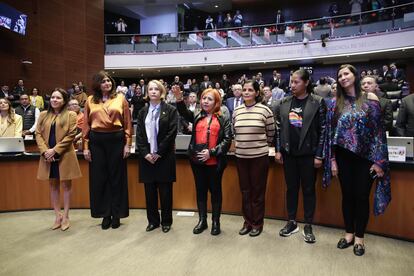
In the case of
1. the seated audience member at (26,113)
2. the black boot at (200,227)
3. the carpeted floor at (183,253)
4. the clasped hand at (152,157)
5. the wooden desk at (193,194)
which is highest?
the seated audience member at (26,113)

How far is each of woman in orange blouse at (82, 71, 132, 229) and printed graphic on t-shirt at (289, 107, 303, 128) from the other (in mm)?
1599

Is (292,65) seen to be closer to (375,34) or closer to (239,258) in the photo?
(375,34)

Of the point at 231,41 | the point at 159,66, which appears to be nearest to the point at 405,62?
the point at 231,41

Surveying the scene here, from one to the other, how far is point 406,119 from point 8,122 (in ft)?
15.6

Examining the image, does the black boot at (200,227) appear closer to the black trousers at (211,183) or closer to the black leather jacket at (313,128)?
the black trousers at (211,183)

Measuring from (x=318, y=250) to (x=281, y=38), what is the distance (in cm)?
1172

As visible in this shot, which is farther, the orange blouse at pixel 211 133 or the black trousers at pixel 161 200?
the black trousers at pixel 161 200

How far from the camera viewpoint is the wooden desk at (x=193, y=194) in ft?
10.00

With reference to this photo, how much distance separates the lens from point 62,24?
1277 centimetres

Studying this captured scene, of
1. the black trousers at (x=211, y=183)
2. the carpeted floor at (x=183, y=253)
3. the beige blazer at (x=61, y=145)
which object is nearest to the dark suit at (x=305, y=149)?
the carpeted floor at (x=183, y=253)

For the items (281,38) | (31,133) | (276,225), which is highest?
(281,38)

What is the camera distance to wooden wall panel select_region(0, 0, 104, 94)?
10840 mm

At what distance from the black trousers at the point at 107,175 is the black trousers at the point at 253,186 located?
3.96ft

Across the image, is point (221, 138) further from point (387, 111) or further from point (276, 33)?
point (276, 33)
